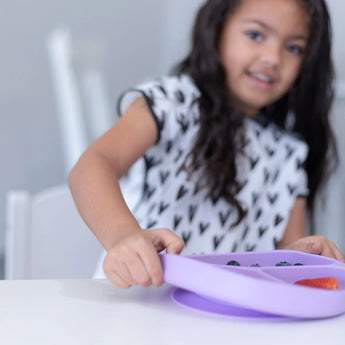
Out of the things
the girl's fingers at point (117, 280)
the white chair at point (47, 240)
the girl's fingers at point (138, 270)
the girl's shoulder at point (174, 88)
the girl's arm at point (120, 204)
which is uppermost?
the girl's shoulder at point (174, 88)

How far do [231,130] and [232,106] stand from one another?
0.15 feet

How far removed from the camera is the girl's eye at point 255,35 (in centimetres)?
94

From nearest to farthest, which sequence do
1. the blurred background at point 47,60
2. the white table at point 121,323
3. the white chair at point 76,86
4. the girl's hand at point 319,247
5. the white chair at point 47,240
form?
the white table at point 121,323, the girl's hand at point 319,247, the white chair at point 47,240, the white chair at point 76,86, the blurred background at point 47,60

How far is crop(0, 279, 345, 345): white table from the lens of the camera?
36 cm

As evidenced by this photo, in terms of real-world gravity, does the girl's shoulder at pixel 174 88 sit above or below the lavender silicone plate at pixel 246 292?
above

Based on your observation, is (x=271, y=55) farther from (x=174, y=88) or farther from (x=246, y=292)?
(x=246, y=292)

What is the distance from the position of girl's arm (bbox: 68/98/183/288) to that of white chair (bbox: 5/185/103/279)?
208 mm

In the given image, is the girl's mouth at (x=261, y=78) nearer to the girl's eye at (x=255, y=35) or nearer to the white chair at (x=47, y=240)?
the girl's eye at (x=255, y=35)

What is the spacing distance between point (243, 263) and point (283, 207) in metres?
0.51

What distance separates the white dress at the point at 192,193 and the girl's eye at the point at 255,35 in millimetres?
128

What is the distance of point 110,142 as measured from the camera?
76 cm

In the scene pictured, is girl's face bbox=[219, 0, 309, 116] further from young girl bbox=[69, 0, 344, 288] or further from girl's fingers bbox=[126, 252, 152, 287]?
girl's fingers bbox=[126, 252, 152, 287]

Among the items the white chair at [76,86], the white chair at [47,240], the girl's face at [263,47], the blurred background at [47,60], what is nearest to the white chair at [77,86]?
the white chair at [76,86]

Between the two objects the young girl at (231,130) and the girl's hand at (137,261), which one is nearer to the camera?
the girl's hand at (137,261)
